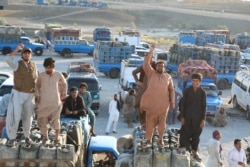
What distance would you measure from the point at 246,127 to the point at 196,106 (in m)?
11.7

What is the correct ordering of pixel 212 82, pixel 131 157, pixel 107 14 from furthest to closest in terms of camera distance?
1. pixel 107 14
2. pixel 212 82
3. pixel 131 157

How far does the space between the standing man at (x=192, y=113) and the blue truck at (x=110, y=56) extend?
22.0 meters

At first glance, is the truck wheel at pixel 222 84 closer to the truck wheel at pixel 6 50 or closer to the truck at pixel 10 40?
the truck at pixel 10 40

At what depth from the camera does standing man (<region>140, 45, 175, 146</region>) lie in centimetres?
868

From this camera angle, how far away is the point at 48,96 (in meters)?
8.55

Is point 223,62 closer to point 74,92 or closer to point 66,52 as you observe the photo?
point 66,52

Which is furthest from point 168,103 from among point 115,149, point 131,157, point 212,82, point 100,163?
point 212,82

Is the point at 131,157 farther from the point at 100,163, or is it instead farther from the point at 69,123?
the point at 100,163

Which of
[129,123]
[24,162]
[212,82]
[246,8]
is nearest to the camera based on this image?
[24,162]

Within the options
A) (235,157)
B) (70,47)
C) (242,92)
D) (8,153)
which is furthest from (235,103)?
(70,47)

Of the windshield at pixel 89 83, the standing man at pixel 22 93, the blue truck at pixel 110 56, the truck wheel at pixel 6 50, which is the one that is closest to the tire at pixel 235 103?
the windshield at pixel 89 83

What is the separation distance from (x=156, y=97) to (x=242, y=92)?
14.3m

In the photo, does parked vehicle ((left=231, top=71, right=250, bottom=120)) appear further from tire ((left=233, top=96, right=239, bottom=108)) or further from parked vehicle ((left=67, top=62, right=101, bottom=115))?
parked vehicle ((left=67, top=62, right=101, bottom=115))

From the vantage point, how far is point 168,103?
8828 mm
